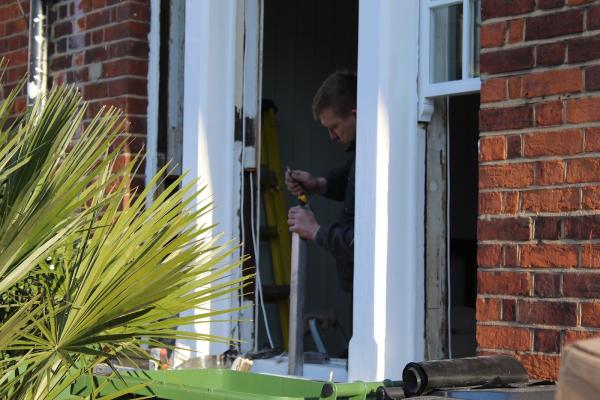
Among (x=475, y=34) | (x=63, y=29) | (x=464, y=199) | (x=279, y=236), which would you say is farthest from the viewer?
(x=464, y=199)

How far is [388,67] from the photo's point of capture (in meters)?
4.36

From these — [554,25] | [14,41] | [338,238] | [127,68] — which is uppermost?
[14,41]

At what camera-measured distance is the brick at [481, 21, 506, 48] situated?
155 inches

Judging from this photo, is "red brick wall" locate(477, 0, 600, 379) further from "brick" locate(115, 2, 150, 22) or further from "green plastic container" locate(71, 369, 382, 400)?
"brick" locate(115, 2, 150, 22)

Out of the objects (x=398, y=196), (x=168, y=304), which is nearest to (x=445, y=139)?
(x=398, y=196)

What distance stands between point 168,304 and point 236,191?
6.50 feet

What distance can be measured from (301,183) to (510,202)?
5.15ft

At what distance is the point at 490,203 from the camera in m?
3.91

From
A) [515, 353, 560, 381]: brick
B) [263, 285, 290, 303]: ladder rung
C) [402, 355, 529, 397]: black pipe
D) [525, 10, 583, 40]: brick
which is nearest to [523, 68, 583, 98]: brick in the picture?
[525, 10, 583, 40]: brick

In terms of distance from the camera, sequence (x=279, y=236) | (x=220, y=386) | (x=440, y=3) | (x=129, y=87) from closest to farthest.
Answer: (x=220, y=386), (x=440, y=3), (x=129, y=87), (x=279, y=236)

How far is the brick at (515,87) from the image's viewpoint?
3863 millimetres

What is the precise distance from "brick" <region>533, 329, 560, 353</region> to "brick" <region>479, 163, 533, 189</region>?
0.49 metres

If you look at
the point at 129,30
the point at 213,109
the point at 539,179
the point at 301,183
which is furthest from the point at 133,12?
the point at 539,179

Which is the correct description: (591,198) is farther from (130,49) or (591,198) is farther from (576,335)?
(130,49)
